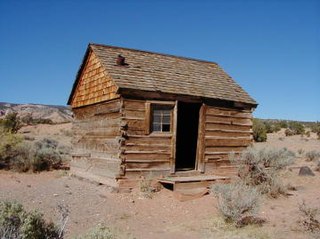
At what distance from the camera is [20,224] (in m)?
4.64

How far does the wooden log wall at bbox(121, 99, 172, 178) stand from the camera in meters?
10.9

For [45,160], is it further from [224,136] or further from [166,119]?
[224,136]

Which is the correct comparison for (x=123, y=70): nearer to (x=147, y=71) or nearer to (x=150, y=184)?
(x=147, y=71)

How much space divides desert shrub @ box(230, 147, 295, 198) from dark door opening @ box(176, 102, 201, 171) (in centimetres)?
343

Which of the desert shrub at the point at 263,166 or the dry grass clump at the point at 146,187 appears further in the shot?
the desert shrub at the point at 263,166

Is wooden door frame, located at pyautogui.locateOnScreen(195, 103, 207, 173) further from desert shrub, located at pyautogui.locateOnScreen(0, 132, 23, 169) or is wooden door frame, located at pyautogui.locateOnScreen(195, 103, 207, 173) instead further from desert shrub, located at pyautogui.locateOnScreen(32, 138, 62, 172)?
desert shrub, located at pyautogui.locateOnScreen(0, 132, 23, 169)

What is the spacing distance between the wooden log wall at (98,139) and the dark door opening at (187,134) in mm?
3809

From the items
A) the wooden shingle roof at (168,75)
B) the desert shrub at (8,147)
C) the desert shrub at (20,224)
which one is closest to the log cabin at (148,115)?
the wooden shingle roof at (168,75)

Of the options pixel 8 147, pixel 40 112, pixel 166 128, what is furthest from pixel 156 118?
pixel 40 112

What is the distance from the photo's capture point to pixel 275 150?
11.8 m

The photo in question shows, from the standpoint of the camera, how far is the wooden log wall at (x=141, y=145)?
1093 centimetres

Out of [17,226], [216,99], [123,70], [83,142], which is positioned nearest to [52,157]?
[83,142]

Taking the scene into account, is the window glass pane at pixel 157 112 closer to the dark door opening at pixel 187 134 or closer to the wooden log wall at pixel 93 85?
the wooden log wall at pixel 93 85

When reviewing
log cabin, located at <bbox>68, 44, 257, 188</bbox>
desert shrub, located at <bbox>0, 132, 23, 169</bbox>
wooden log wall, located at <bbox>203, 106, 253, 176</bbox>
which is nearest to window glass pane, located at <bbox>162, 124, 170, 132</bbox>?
log cabin, located at <bbox>68, 44, 257, 188</bbox>
